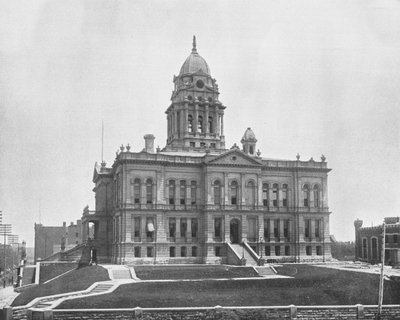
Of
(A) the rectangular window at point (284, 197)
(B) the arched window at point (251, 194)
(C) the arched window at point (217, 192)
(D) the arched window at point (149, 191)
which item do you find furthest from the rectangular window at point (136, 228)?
(A) the rectangular window at point (284, 197)

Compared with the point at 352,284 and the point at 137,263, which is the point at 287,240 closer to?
the point at 137,263

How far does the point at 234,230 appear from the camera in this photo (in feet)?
227

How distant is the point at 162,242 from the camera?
2589 inches

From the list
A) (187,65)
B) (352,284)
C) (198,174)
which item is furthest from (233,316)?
(187,65)

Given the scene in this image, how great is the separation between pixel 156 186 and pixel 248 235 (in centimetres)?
1314

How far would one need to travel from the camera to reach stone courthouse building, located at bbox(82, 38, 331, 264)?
65.4 meters

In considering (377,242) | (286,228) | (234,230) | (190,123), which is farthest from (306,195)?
(190,123)

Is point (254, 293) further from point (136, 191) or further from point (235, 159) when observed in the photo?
point (235, 159)

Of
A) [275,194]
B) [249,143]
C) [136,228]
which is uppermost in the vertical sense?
[249,143]

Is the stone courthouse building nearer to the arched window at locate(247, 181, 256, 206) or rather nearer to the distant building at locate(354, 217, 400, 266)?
the arched window at locate(247, 181, 256, 206)

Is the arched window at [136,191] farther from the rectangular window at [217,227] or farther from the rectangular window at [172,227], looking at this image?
the rectangular window at [217,227]

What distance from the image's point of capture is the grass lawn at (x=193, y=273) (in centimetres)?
5225

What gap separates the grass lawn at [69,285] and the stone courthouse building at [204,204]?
342 inches

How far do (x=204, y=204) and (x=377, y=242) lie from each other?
27295 mm
